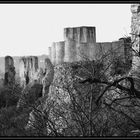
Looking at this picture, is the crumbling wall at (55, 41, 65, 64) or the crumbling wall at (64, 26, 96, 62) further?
the crumbling wall at (55, 41, 65, 64)

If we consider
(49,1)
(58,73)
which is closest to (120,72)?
(58,73)

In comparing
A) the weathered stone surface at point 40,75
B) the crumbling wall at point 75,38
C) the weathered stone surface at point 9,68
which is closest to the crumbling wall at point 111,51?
the crumbling wall at point 75,38

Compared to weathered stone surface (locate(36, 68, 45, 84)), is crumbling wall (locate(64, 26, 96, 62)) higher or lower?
higher

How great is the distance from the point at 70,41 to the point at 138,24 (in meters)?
12.2

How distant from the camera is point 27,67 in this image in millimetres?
36719

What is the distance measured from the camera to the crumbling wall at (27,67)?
1404 inches

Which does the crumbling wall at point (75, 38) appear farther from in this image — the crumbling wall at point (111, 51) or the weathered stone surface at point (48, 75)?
the crumbling wall at point (111, 51)

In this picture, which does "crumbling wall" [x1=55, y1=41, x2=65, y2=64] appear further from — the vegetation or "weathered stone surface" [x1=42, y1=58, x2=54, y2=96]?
the vegetation

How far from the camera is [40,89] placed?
27453 millimetres

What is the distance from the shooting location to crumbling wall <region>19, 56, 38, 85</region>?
35.7 meters

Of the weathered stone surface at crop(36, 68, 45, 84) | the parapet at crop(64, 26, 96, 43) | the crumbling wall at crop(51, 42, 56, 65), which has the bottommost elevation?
the weathered stone surface at crop(36, 68, 45, 84)

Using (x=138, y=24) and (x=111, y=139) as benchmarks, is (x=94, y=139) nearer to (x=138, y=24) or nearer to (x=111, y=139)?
(x=111, y=139)

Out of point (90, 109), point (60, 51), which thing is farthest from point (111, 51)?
point (60, 51)

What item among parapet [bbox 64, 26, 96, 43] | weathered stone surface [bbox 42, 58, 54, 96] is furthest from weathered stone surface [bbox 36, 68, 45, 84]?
parapet [bbox 64, 26, 96, 43]
